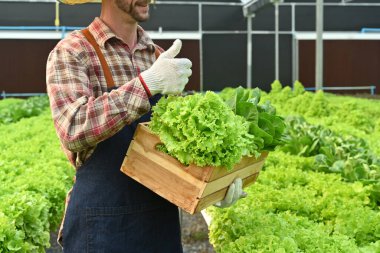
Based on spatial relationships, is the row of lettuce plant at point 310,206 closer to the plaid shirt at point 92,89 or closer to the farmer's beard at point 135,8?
the plaid shirt at point 92,89

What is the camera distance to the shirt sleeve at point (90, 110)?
2420mm

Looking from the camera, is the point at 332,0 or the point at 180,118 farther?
the point at 332,0

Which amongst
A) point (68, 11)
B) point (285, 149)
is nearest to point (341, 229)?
point (285, 149)

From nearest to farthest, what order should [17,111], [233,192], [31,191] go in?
[233,192], [31,191], [17,111]

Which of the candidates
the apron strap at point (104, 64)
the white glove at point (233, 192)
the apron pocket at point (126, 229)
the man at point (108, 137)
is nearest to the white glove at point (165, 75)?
the man at point (108, 137)

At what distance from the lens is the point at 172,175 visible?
101 inches

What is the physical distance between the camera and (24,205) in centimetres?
424

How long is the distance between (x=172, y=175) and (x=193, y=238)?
5149 mm

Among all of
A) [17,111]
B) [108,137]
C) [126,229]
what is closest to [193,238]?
[126,229]

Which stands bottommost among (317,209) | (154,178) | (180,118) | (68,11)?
(317,209)

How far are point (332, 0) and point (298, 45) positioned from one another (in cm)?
245

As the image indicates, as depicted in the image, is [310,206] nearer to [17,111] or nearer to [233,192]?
[233,192]

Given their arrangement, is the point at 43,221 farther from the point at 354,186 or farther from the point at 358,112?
the point at 358,112

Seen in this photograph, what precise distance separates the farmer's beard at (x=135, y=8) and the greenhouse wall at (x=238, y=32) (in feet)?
60.9
